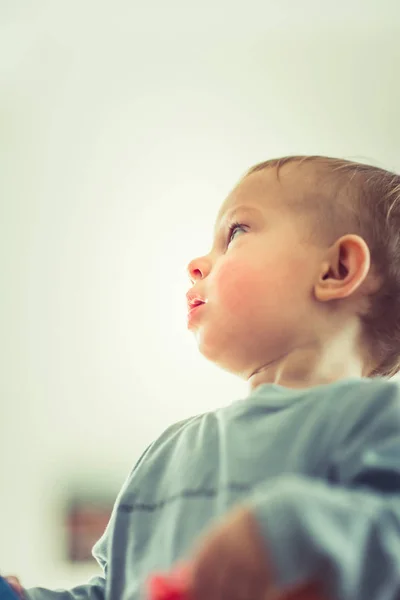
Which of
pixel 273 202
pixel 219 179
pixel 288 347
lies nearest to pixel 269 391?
pixel 288 347

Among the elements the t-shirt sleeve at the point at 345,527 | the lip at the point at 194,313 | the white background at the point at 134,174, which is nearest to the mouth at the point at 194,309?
the lip at the point at 194,313

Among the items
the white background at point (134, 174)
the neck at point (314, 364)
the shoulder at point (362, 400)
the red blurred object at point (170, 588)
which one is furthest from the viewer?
the white background at point (134, 174)

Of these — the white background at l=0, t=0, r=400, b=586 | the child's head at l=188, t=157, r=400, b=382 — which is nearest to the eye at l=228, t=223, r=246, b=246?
the child's head at l=188, t=157, r=400, b=382

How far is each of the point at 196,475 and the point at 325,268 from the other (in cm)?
22

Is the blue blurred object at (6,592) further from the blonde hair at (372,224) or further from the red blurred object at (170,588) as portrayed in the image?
the blonde hair at (372,224)

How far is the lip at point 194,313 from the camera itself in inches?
25.9

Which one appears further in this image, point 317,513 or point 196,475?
point 196,475

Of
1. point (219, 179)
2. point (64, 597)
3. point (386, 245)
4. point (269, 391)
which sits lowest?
point (64, 597)

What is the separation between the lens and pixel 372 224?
2.17 feet

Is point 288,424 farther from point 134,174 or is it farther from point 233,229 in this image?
point 134,174

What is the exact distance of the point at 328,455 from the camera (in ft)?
1.56

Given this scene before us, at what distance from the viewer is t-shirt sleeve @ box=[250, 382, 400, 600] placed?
0.33 meters

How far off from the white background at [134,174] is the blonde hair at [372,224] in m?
0.54

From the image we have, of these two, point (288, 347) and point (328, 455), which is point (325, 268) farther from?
point (328, 455)
